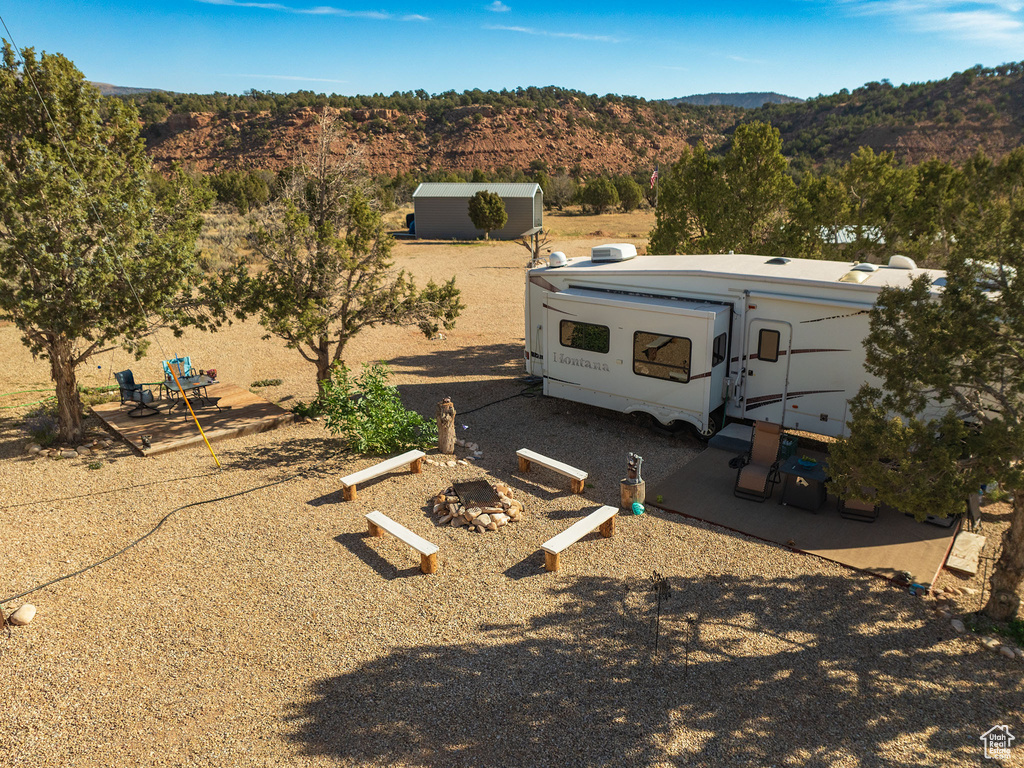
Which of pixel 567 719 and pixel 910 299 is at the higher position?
pixel 910 299

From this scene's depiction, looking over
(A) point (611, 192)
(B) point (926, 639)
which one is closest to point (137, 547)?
(B) point (926, 639)

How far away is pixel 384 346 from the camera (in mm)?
16641

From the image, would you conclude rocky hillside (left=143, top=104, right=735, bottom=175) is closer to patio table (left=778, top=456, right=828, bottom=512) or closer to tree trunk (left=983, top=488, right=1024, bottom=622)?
patio table (left=778, top=456, right=828, bottom=512)

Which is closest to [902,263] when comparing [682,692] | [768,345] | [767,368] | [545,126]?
[768,345]

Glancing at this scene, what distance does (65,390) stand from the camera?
9.95 m

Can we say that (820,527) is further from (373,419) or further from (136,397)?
(136,397)

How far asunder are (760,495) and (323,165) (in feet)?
27.6

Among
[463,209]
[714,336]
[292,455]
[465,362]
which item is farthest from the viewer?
[463,209]

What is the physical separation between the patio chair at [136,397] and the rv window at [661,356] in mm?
8485

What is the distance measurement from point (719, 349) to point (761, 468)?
2.08 m

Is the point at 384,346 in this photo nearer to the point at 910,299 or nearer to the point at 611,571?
the point at 611,571

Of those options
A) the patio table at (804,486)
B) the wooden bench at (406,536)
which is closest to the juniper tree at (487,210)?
the patio table at (804,486)

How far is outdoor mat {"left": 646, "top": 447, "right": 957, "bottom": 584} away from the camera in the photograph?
706 centimetres

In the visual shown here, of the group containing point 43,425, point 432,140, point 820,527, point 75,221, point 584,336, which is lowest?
point 820,527
